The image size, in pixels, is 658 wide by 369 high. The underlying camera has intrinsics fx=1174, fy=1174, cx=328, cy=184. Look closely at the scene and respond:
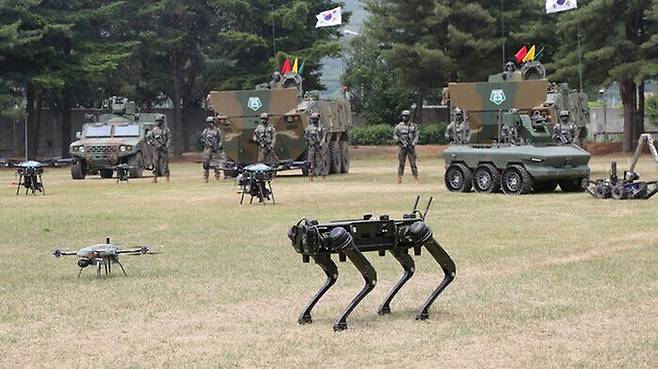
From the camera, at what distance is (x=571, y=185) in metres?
23.0

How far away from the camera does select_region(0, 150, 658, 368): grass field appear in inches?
294

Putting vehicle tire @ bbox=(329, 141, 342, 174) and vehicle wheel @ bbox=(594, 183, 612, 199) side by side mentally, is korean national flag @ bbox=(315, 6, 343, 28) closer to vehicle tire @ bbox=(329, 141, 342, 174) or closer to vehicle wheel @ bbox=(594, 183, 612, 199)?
vehicle tire @ bbox=(329, 141, 342, 174)

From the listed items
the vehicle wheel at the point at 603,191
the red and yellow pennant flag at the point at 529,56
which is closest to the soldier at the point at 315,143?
the red and yellow pennant flag at the point at 529,56

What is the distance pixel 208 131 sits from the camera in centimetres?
3077

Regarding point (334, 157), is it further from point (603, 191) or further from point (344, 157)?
point (603, 191)

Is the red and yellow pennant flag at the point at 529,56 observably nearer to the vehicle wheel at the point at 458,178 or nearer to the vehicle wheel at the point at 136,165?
the vehicle wheel at the point at 458,178

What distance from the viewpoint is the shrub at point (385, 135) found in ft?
173

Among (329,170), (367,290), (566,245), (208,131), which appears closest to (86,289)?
(367,290)

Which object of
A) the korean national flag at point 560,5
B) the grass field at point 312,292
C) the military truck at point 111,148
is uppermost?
the korean national flag at point 560,5

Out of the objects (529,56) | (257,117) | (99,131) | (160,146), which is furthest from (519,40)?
(160,146)

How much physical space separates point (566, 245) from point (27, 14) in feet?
106

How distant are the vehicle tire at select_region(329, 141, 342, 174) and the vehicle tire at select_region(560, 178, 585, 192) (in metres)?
11.1

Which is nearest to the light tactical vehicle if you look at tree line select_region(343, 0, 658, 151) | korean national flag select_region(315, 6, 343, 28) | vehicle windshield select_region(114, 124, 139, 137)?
vehicle windshield select_region(114, 124, 139, 137)

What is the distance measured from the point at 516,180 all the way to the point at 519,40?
2532 cm
